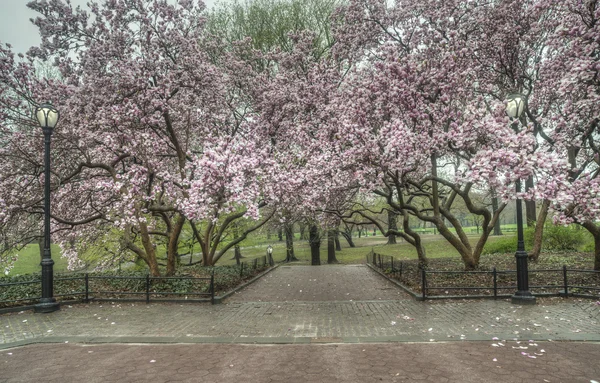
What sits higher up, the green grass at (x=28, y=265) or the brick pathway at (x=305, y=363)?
the brick pathway at (x=305, y=363)

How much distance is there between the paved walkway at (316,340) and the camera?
18.8 feet

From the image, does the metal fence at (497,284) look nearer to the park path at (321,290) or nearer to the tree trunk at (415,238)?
the park path at (321,290)

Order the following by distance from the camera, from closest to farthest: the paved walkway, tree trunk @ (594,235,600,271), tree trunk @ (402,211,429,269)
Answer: the paved walkway, tree trunk @ (594,235,600,271), tree trunk @ (402,211,429,269)

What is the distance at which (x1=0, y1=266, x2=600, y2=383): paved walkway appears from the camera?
5734mm

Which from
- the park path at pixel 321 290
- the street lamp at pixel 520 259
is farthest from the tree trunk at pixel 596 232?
the park path at pixel 321 290

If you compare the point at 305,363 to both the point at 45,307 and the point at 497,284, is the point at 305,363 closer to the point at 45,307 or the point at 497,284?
the point at 45,307

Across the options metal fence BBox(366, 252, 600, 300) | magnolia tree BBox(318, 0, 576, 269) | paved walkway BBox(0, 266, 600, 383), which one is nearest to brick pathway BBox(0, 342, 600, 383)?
paved walkway BBox(0, 266, 600, 383)

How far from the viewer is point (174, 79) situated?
12.5m

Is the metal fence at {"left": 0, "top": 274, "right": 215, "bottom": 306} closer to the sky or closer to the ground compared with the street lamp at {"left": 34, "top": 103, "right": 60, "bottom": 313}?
closer to the ground

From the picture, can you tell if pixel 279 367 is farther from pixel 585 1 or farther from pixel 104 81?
pixel 585 1

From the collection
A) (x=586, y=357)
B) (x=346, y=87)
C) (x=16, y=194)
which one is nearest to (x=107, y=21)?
(x=16, y=194)

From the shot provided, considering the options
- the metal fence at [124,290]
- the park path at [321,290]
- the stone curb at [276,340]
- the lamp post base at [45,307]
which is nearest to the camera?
the stone curb at [276,340]

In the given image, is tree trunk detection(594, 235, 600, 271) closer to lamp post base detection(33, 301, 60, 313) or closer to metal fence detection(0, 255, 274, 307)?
metal fence detection(0, 255, 274, 307)

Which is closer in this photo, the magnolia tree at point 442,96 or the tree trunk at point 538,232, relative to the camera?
the magnolia tree at point 442,96
